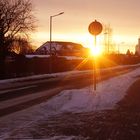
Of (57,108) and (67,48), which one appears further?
(67,48)

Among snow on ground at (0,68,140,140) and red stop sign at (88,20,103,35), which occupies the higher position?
red stop sign at (88,20,103,35)

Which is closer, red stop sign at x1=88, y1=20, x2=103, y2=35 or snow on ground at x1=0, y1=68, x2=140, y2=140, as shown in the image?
snow on ground at x1=0, y1=68, x2=140, y2=140

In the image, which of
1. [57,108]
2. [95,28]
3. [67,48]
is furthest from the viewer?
[67,48]

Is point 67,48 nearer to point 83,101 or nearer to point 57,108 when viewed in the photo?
point 83,101

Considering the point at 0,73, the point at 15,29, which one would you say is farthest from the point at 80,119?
the point at 15,29

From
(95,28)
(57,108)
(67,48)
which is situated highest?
(95,28)

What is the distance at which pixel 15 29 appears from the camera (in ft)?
217

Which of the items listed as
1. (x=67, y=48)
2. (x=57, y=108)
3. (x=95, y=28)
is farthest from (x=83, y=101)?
(x=67, y=48)

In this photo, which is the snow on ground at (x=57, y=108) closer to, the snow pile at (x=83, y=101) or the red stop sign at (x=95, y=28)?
the snow pile at (x=83, y=101)

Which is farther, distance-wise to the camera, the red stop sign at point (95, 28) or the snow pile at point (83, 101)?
the red stop sign at point (95, 28)

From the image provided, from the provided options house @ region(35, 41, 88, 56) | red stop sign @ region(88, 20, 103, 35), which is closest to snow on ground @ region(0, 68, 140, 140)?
red stop sign @ region(88, 20, 103, 35)

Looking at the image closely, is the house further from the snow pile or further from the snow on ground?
the snow on ground

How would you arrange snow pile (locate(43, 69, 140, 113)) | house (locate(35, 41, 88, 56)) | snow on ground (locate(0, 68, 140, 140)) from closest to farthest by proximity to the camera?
snow on ground (locate(0, 68, 140, 140))
snow pile (locate(43, 69, 140, 113))
house (locate(35, 41, 88, 56))

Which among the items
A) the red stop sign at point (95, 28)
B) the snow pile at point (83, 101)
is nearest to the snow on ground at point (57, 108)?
the snow pile at point (83, 101)
